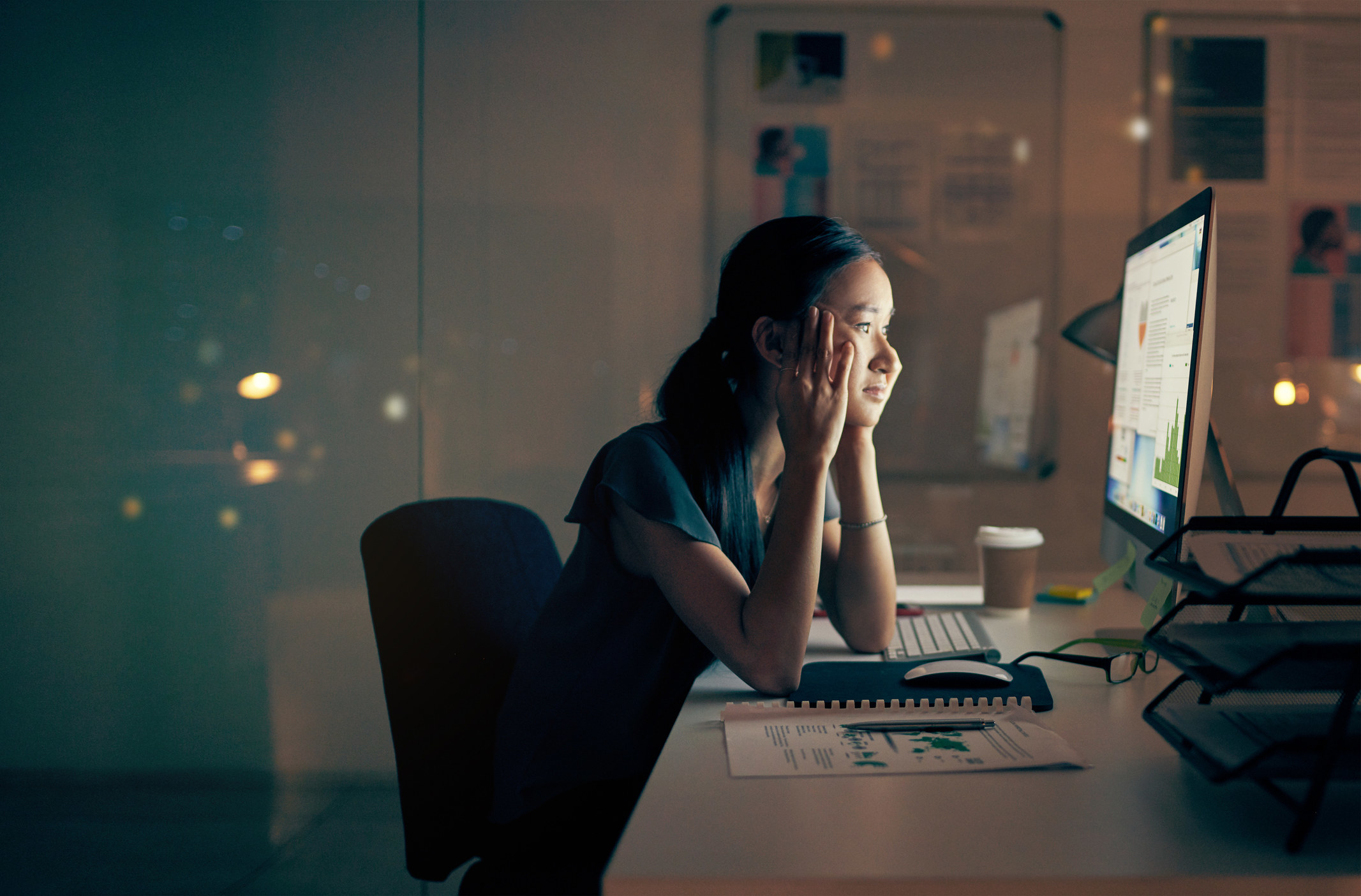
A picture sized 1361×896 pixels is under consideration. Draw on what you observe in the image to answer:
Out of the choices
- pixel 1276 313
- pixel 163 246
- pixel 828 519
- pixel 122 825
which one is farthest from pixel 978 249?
pixel 122 825

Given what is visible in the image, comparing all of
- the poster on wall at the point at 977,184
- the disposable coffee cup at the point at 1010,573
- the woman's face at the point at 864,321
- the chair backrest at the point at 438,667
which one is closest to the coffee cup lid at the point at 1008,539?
the disposable coffee cup at the point at 1010,573

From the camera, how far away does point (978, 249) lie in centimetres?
227

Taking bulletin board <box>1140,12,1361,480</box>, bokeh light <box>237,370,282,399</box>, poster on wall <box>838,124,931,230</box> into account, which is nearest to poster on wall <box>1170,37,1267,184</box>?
bulletin board <box>1140,12,1361,480</box>

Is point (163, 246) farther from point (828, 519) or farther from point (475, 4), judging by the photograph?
point (828, 519)

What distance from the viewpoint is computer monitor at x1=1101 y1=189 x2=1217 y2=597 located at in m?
0.90

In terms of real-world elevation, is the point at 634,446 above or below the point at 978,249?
below

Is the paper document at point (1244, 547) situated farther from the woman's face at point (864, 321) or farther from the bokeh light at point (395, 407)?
the bokeh light at point (395, 407)

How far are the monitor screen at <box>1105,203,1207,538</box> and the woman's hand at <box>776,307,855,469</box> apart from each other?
1.20 feet

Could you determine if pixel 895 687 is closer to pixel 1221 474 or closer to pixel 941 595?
pixel 1221 474

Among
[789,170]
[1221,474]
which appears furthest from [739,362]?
[789,170]

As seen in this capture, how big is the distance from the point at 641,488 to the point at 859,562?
1.21 ft

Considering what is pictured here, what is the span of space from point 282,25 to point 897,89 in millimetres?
1543

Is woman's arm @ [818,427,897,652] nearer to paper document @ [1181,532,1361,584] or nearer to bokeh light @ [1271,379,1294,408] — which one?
paper document @ [1181,532,1361,584]

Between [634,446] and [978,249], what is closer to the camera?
[634,446]
